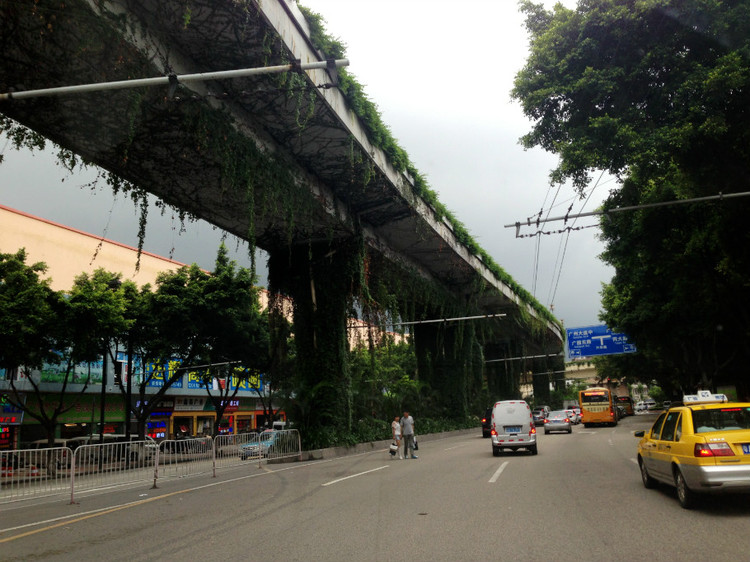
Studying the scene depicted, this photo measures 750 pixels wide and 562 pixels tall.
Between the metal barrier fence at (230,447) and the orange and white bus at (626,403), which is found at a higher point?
the metal barrier fence at (230,447)

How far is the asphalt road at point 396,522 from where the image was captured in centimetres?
622

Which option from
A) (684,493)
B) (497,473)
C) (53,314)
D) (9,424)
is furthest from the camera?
(9,424)

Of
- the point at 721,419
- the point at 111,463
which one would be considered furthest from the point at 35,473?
the point at 721,419

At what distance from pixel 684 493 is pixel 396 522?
13.1 ft

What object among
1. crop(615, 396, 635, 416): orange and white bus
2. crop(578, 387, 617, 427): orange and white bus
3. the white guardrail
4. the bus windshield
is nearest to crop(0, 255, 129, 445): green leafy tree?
the white guardrail

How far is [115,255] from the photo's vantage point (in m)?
38.2

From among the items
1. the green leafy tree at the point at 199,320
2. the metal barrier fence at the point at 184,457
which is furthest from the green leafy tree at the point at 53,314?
the metal barrier fence at the point at 184,457

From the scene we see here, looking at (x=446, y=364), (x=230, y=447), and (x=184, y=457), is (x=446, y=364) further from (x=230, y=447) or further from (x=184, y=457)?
(x=184, y=457)

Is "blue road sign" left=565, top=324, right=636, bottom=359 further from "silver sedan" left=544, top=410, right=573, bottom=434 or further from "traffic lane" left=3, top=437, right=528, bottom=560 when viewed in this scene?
"traffic lane" left=3, top=437, right=528, bottom=560

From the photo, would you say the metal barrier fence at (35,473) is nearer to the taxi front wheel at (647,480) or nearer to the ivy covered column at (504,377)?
the taxi front wheel at (647,480)

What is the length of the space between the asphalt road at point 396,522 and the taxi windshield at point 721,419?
42.4 inches

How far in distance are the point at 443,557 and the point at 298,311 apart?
60.6 feet

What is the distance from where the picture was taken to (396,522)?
25.8 ft

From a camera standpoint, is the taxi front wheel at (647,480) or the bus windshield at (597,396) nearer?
the taxi front wheel at (647,480)
